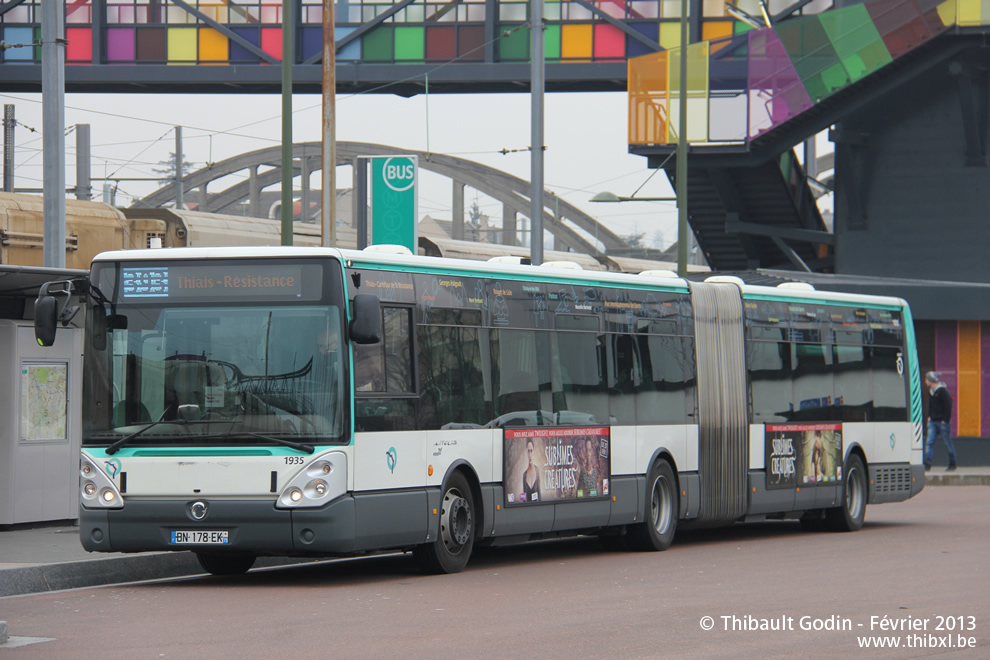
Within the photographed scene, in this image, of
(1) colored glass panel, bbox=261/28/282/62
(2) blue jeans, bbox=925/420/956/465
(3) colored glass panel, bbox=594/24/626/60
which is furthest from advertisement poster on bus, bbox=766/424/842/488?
(1) colored glass panel, bbox=261/28/282/62

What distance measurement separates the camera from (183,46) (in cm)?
4528

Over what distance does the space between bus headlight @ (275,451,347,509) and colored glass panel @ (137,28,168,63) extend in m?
35.0

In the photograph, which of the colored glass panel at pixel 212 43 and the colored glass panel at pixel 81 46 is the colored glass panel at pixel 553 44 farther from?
the colored glass panel at pixel 81 46

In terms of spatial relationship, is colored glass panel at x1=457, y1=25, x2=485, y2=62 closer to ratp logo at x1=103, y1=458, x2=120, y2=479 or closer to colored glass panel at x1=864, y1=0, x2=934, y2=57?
colored glass panel at x1=864, y1=0, x2=934, y2=57

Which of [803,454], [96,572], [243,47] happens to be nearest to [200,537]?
[96,572]

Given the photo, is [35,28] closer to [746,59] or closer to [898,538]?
[746,59]

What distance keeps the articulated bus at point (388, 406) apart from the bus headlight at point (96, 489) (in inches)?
0.8

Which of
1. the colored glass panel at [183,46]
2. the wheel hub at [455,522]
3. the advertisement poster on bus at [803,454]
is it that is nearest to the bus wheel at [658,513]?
the advertisement poster on bus at [803,454]

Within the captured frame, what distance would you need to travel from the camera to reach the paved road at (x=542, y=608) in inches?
364

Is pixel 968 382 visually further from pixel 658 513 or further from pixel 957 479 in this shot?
pixel 658 513

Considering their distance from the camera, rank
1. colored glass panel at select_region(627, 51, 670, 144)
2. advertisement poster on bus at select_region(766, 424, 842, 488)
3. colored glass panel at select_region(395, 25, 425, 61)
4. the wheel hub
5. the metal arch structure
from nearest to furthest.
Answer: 1. the wheel hub
2. advertisement poster on bus at select_region(766, 424, 842, 488)
3. colored glass panel at select_region(627, 51, 670, 144)
4. colored glass panel at select_region(395, 25, 425, 61)
5. the metal arch structure

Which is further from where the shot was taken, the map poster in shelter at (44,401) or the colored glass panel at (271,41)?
the colored glass panel at (271,41)

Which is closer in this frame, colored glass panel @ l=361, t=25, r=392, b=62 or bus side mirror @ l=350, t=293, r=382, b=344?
bus side mirror @ l=350, t=293, r=382, b=344

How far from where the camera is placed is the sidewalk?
1244cm
